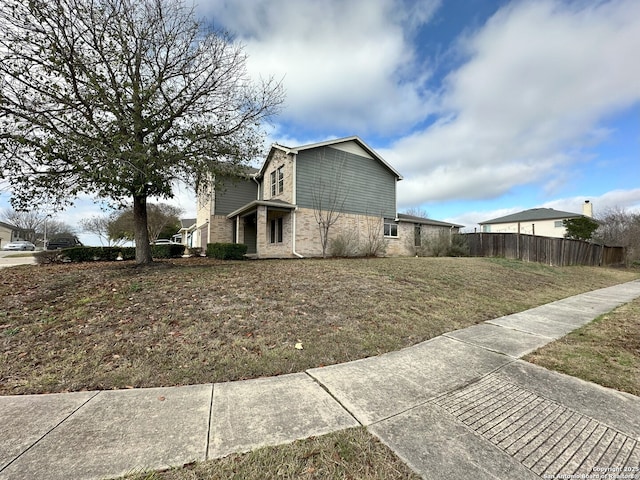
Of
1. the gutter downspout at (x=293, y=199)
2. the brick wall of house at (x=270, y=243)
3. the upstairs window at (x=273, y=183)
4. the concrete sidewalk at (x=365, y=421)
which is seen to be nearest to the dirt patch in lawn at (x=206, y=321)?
the concrete sidewalk at (x=365, y=421)

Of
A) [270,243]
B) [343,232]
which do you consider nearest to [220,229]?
[270,243]

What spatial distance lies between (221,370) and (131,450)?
137 cm

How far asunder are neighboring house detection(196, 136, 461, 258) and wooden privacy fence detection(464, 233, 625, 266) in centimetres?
313

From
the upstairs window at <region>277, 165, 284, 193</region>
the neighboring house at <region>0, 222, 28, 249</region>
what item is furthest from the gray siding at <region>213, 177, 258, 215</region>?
the neighboring house at <region>0, 222, 28, 249</region>

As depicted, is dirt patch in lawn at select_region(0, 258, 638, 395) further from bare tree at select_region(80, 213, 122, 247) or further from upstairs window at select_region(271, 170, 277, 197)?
bare tree at select_region(80, 213, 122, 247)

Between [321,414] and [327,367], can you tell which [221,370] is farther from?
[321,414]

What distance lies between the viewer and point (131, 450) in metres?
2.02

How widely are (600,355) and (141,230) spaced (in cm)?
1143

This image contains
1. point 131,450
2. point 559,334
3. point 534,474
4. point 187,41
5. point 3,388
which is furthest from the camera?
point 187,41

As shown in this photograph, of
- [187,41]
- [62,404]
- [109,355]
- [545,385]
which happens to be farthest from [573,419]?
[187,41]

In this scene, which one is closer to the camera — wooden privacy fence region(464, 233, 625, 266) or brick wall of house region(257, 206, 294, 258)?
brick wall of house region(257, 206, 294, 258)

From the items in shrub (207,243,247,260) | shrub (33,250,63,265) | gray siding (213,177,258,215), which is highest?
gray siding (213,177,258,215)

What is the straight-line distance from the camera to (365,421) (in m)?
2.39

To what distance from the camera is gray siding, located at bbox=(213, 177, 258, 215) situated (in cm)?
1909
